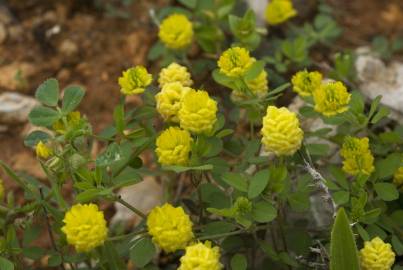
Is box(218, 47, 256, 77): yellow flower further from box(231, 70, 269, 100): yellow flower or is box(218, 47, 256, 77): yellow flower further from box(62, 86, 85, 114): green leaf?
box(62, 86, 85, 114): green leaf

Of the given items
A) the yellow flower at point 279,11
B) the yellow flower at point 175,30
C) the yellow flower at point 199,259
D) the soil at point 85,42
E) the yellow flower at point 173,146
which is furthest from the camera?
the soil at point 85,42

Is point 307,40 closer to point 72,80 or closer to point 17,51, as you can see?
point 72,80

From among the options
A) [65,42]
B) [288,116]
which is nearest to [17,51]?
[65,42]

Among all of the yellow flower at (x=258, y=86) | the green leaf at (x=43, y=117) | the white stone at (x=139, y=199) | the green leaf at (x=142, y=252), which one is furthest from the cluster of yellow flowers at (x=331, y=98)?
the white stone at (x=139, y=199)

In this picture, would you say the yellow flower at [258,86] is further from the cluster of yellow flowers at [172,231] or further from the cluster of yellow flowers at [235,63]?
the cluster of yellow flowers at [172,231]

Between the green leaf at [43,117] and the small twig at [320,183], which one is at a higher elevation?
the green leaf at [43,117]
